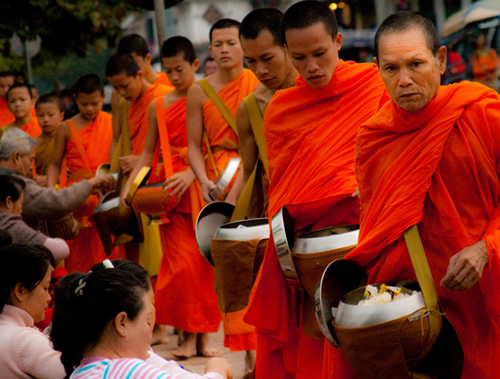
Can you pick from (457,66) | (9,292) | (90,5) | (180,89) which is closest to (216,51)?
(180,89)

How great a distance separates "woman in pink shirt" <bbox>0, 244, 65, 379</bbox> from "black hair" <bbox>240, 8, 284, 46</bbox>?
1788 mm

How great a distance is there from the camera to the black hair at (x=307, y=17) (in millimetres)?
4895

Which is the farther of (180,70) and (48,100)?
(48,100)

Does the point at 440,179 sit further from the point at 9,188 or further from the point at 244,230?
the point at 9,188

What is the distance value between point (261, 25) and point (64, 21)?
10.8 m

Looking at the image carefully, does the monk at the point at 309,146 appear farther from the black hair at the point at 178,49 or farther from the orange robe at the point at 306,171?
the black hair at the point at 178,49

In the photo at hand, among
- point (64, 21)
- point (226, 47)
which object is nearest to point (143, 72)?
point (226, 47)

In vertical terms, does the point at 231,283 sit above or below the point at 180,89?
below

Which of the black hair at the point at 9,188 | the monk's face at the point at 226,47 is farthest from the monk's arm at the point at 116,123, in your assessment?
the black hair at the point at 9,188

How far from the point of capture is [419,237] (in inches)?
144

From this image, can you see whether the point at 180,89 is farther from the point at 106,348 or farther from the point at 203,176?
the point at 106,348

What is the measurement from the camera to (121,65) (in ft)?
27.7

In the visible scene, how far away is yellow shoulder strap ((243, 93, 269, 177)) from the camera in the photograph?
5.62 metres

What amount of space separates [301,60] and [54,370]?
195 cm
